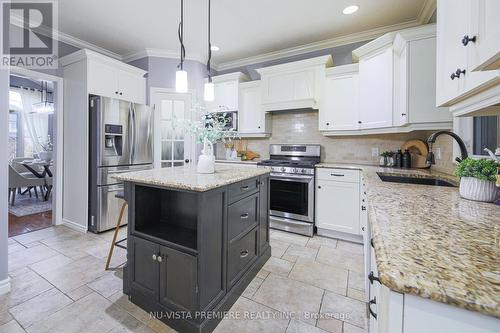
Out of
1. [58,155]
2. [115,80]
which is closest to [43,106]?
[58,155]

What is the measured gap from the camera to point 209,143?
1906 millimetres

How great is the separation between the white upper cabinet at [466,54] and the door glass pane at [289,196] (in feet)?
6.54

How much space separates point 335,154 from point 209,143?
2357 mm

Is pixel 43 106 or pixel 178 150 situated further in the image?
pixel 43 106

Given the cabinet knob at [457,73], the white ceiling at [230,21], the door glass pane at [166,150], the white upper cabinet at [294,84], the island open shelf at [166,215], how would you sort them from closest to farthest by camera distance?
the cabinet knob at [457,73] < the island open shelf at [166,215] < the white ceiling at [230,21] < the white upper cabinet at [294,84] < the door glass pane at [166,150]

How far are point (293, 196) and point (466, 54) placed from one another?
7.95 feet

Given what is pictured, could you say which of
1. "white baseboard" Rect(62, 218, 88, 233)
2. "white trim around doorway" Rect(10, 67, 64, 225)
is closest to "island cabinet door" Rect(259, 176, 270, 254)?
"white baseboard" Rect(62, 218, 88, 233)

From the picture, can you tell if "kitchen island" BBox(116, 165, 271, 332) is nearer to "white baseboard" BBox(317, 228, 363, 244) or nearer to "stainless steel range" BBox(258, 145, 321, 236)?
"stainless steel range" BBox(258, 145, 321, 236)

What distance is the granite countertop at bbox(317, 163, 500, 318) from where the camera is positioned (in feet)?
1.36

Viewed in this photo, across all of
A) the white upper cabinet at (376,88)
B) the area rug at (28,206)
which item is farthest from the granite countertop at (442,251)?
the area rug at (28,206)

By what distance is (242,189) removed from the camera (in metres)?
1.85

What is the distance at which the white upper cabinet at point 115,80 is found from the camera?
3.06m

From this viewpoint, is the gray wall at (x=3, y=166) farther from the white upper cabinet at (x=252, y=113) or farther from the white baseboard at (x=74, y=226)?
the white upper cabinet at (x=252, y=113)

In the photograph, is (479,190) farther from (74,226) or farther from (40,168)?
(40,168)
